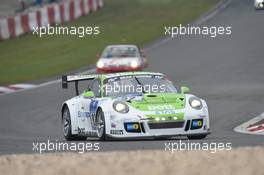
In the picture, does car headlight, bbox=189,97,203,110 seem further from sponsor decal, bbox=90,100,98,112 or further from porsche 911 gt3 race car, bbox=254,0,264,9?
porsche 911 gt3 race car, bbox=254,0,264,9

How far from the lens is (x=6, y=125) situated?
21.2 meters

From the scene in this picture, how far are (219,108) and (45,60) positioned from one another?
14.2 m

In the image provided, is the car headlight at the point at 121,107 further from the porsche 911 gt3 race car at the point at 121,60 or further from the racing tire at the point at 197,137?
the porsche 911 gt3 race car at the point at 121,60

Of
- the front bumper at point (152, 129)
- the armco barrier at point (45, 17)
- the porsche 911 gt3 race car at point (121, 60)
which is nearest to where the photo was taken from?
the front bumper at point (152, 129)

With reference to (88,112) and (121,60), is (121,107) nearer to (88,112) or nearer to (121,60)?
(88,112)

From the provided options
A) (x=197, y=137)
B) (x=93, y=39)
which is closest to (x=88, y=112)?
(x=197, y=137)

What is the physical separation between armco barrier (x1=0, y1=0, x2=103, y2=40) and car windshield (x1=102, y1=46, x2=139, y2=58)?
6519 mm

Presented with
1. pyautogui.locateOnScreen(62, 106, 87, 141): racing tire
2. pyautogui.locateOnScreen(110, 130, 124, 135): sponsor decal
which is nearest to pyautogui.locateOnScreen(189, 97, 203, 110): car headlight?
pyautogui.locateOnScreen(110, 130, 124, 135): sponsor decal

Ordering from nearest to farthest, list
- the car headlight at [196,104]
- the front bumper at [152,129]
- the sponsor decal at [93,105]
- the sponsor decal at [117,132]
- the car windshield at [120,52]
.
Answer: the front bumper at [152,129] < the sponsor decal at [117,132] < the car headlight at [196,104] < the sponsor decal at [93,105] < the car windshield at [120,52]

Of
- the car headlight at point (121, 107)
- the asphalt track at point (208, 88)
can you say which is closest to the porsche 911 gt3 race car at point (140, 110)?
the car headlight at point (121, 107)

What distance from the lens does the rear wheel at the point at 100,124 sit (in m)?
15.9

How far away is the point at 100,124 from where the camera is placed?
16.1 meters

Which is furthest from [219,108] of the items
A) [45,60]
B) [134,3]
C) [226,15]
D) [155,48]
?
[134,3]

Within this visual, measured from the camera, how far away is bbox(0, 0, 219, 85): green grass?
114 feet
